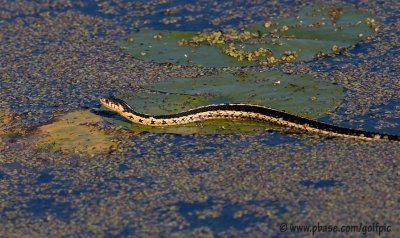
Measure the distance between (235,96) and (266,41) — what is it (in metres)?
1.32

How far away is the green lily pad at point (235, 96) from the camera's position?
24.7ft

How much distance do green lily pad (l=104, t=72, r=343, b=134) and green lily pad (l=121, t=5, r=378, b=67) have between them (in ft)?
1.48

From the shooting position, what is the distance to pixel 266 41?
9.09 metres

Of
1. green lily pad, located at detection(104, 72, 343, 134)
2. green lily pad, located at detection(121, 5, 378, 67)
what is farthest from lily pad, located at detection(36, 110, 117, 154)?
green lily pad, located at detection(121, 5, 378, 67)

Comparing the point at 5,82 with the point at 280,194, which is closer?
the point at 280,194

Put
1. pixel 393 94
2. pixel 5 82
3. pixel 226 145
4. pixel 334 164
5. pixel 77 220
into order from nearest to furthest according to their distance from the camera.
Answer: pixel 77 220 → pixel 334 164 → pixel 226 145 → pixel 393 94 → pixel 5 82

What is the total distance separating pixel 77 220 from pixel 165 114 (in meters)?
1.69

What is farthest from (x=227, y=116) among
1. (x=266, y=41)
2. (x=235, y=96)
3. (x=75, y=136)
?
(x=266, y=41)

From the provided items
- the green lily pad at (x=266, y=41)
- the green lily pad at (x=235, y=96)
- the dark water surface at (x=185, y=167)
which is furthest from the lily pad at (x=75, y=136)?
the green lily pad at (x=266, y=41)

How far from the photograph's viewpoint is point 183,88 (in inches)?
323

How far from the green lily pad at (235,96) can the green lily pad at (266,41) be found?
0.45 meters

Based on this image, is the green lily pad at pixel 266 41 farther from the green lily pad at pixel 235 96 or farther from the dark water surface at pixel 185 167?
the green lily pad at pixel 235 96

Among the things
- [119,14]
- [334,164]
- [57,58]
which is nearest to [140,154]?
[334,164]

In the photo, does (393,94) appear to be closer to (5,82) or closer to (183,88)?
(183,88)
